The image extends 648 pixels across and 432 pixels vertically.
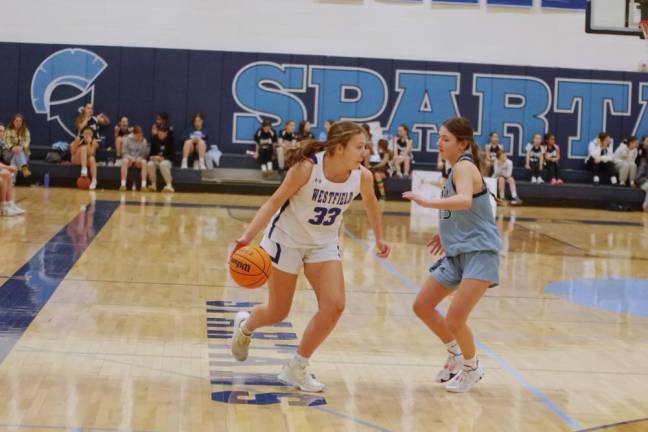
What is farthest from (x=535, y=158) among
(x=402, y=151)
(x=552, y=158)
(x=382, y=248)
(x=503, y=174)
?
(x=382, y=248)

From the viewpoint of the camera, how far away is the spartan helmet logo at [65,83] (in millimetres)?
22484

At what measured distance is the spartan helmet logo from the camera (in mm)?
22484

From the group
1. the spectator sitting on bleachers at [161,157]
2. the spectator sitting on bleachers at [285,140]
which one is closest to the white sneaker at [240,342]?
the spectator sitting on bleachers at [161,157]

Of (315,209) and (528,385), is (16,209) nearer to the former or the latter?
(315,209)

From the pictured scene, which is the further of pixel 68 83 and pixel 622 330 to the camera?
pixel 68 83

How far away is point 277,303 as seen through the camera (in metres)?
5.99

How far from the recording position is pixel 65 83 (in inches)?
888

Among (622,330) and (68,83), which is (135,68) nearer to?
(68,83)

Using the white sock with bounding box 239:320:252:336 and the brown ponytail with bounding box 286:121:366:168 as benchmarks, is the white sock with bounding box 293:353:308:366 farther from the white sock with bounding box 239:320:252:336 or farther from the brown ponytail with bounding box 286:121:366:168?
the brown ponytail with bounding box 286:121:366:168

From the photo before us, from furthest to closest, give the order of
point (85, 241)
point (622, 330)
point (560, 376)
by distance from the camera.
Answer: point (85, 241) < point (622, 330) < point (560, 376)

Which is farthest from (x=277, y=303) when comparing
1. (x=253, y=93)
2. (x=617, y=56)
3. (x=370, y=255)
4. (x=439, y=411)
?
(x=617, y=56)

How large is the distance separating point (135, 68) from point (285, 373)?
695 inches

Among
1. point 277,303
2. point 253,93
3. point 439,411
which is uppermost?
point 253,93

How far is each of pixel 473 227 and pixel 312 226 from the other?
1.00 metres
